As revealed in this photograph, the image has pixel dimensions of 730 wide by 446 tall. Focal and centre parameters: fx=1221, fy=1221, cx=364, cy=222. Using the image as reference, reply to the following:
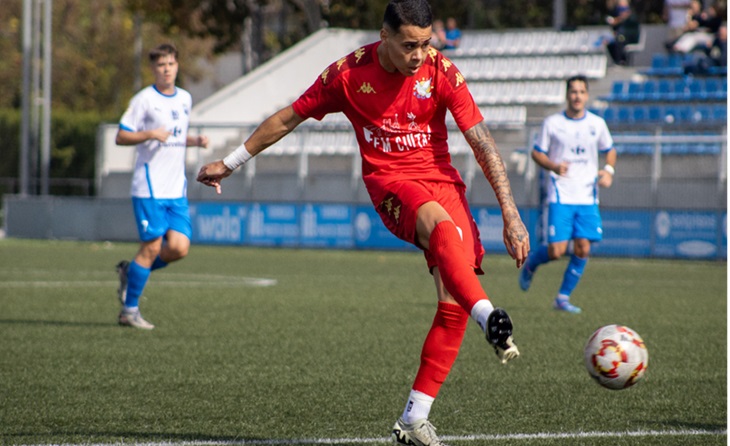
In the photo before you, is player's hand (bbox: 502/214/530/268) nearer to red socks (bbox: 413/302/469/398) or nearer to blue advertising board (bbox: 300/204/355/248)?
red socks (bbox: 413/302/469/398)

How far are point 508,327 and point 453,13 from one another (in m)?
36.7

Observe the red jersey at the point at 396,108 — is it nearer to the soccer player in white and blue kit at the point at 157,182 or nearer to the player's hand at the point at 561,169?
the soccer player in white and blue kit at the point at 157,182

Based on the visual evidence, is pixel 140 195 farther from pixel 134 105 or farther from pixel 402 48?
pixel 402 48

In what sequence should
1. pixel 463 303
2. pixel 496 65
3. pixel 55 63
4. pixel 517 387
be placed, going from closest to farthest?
pixel 463 303 < pixel 517 387 < pixel 496 65 < pixel 55 63

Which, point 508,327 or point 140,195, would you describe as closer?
point 508,327

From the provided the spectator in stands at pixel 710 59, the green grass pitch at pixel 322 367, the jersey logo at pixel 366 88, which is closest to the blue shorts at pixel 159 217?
the green grass pitch at pixel 322 367

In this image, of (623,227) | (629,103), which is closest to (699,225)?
(623,227)

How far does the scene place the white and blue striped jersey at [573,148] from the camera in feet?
39.5

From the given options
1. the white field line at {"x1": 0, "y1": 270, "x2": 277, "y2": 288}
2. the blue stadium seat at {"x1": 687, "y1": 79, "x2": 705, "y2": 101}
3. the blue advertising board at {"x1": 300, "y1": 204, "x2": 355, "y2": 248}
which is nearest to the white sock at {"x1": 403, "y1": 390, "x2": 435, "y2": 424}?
the white field line at {"x1": 0, "y1": 270, "x2": 277, "y2": 288}

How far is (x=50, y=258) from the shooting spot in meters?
19.6

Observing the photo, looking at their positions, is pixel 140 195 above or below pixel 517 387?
above

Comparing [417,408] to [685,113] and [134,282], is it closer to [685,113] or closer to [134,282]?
[134,282]

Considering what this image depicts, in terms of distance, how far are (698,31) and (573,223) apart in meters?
17.5

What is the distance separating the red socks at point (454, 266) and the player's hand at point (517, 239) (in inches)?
7.6
